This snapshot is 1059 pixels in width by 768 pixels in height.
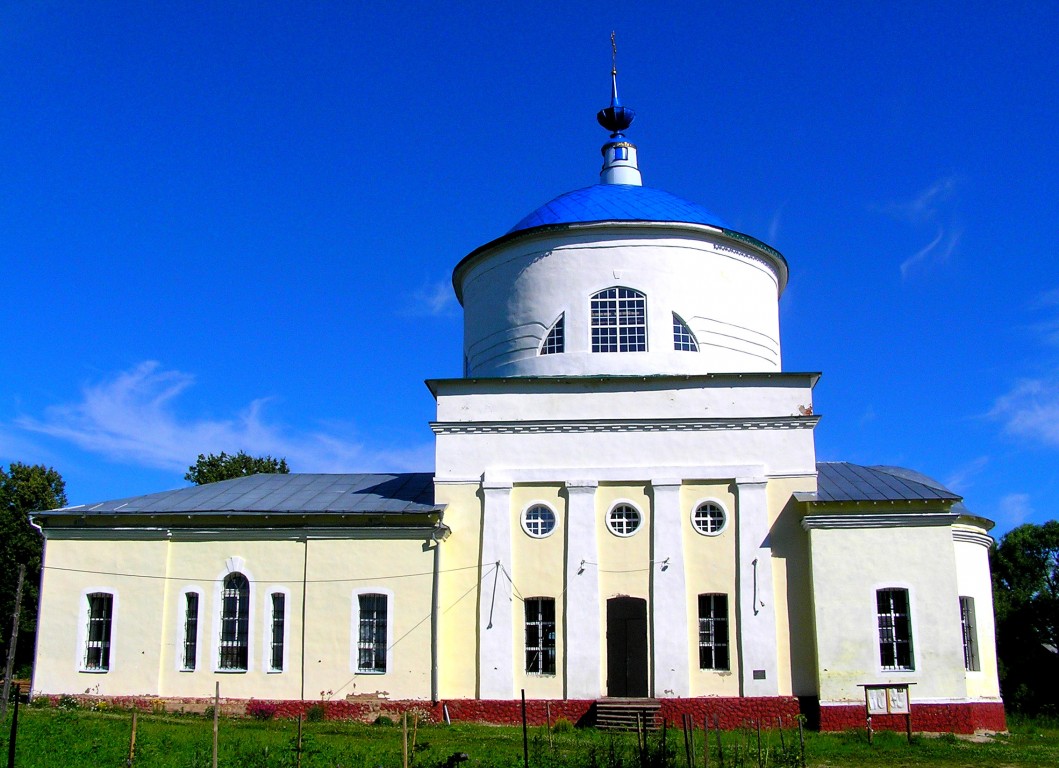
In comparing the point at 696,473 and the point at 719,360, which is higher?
the point at 719,360

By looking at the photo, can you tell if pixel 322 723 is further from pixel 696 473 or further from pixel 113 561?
pixel 696 473

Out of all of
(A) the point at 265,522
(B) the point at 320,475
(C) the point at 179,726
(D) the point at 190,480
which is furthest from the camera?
(D) the point at 190,480

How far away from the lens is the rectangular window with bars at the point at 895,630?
19922 millimetres

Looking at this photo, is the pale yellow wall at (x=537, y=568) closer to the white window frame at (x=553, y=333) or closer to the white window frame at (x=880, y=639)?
the white window frame at (x=553, y=333)

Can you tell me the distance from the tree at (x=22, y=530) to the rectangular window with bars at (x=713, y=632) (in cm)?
2586

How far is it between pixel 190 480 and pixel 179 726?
72.8 ft

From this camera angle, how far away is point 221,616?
71.1 feet

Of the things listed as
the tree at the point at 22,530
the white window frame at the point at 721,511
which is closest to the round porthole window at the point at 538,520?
the white window frame at the point at 721,511

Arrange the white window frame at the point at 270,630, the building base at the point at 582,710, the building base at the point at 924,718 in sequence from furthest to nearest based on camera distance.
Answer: the white window frame at the point at 270,630 < the building base at the point at 582,710 < the building base at the point at 924,718

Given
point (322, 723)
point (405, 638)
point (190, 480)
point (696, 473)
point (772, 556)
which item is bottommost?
point (322, 723)

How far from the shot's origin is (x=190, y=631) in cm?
2169

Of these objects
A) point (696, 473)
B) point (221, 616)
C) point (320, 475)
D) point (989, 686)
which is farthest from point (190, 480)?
point (989, 686)

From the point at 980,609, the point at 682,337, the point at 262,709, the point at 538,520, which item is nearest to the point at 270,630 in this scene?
the point at 262,709

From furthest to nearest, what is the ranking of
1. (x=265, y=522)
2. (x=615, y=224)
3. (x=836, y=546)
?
(x=615, y=224), (x=265, y=522), (x=836, y=546)
